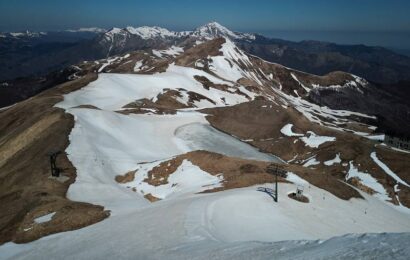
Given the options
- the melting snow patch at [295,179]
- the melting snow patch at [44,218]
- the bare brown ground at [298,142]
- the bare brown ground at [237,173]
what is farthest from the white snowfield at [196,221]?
the bare brown ground at [298,142]

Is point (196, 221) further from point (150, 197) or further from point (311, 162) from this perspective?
point (311, 162)

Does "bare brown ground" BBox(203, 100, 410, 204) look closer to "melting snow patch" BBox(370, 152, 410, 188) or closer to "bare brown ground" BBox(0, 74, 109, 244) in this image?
"melting snow patch" BBox(370, 152, 410, 188)

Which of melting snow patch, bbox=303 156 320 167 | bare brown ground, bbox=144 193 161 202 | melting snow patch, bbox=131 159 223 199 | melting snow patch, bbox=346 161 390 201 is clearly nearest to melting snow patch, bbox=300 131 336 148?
melting snow patch, bbox=303 156 320 167

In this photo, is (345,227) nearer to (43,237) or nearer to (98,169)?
(43,237)

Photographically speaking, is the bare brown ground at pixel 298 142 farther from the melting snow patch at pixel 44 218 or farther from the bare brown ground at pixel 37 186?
the melting snow patch at pixel 44 218

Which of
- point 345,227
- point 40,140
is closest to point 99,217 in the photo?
point 345,227

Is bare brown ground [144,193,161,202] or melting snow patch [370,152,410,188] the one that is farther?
melting snow patch [370,152,410,188]
